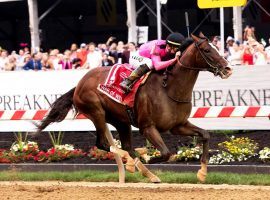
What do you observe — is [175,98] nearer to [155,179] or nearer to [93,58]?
[155,179]

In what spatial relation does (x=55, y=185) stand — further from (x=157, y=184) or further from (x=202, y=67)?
(x=202, y=67)

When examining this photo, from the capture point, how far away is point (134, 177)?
42.6 ft

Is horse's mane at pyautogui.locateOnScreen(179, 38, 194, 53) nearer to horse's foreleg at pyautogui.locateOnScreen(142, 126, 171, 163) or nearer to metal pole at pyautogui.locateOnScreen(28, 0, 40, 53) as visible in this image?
horse's foreleg at pyautogui.locateOnScreen(142, 126, 171, 163)

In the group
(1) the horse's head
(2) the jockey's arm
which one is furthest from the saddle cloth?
(1) the horse's head

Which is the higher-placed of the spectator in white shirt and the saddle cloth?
the saddle cloth

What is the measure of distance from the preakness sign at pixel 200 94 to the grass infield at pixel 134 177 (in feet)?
5.21

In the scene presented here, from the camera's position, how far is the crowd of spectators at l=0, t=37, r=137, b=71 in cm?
1825

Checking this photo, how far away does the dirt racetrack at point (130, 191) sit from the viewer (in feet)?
33.8

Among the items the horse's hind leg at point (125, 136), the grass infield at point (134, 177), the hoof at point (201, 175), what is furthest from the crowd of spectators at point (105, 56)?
the hoof at point (201, 175)

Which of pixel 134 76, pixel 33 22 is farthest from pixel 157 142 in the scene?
pixel 33 22

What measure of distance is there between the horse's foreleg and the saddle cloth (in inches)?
19.8

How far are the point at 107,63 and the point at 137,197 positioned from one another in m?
8.07

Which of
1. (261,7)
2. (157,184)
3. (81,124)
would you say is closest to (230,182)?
(157,184)

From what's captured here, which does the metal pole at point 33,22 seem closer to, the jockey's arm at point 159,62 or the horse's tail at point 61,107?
the horse's tail at point 61,107
